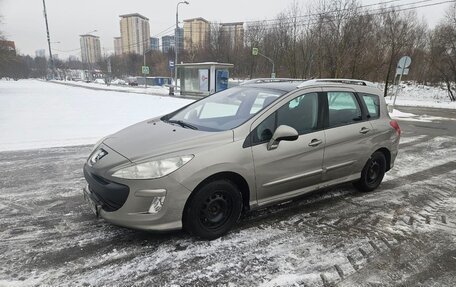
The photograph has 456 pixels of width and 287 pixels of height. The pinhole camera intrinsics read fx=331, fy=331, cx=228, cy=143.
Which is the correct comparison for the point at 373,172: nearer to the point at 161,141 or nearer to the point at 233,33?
the point at 161,141

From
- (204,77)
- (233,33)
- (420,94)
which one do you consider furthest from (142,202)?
(233,33)

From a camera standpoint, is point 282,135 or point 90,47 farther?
point 90,47

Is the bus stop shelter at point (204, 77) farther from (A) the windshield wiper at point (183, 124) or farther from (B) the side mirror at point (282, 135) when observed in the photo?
(B) the side mirror at point (282, 135)

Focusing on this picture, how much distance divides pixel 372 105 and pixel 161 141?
10.7 feet

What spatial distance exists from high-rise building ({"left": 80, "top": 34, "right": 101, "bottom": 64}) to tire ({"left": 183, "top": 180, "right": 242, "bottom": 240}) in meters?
81.9

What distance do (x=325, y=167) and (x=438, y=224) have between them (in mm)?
1469

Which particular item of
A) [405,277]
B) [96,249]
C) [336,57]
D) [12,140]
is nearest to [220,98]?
[96,249]

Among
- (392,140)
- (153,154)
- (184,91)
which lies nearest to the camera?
(153,154)

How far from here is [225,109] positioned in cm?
422

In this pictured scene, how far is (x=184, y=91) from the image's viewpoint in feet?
91.4

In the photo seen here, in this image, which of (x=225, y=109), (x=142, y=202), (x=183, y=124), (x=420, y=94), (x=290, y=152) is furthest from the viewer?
(x=420, y=94)

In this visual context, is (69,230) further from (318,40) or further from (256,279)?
(318,40)

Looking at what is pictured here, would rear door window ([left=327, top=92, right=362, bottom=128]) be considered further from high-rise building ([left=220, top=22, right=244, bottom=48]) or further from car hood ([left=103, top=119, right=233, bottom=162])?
high-rise building ([left=220, top=22, right=244, bottom=48])

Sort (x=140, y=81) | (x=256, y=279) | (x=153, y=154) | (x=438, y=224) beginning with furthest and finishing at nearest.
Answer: (x=140, y=81) → (x=438, y=224) → (x=153, y=154) → (x=256, y=279)
